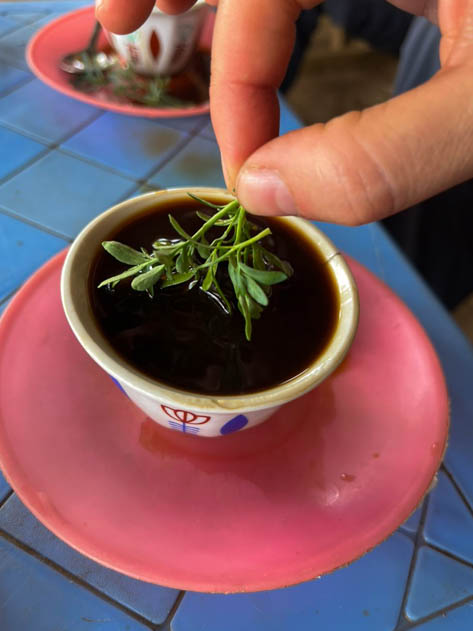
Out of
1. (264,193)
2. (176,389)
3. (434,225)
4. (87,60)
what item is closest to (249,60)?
(264,193)

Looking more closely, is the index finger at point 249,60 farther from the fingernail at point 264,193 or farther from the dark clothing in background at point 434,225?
the dark clothing in background at point 434,225

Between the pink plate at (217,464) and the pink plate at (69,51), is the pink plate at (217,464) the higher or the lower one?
the lower one

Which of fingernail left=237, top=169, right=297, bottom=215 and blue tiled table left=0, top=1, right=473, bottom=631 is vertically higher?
fingernail left=237, top=169, right=297, bottom=215

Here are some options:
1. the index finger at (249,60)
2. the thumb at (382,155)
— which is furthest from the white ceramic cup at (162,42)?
the thumb at (382,155)

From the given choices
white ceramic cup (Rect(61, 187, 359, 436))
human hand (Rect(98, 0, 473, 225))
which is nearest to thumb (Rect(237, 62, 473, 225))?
human hand (Rect(98, 0, 473, 225))

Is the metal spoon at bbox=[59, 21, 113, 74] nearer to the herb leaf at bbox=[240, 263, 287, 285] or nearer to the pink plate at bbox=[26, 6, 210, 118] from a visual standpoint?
the pink plate at bbox=[26, 6, 210, 118]

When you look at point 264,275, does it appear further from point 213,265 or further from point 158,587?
point 158,587

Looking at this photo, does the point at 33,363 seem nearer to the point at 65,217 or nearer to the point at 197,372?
the point at 197,372
